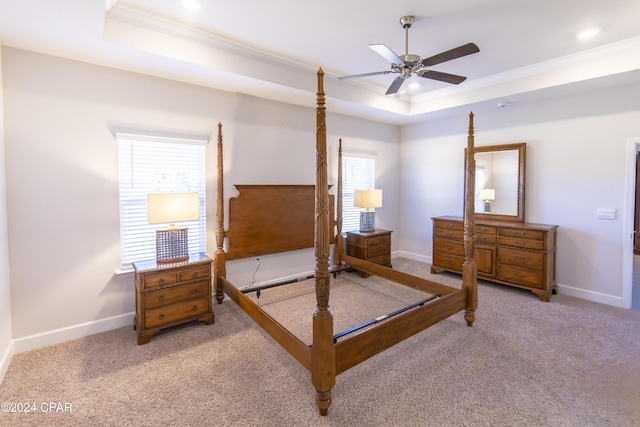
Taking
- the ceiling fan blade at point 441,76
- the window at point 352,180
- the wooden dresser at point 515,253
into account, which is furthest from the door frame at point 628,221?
the window at point 352,180

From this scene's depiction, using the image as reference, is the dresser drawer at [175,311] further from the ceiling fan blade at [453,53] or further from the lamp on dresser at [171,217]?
the ceiling fan blade at [453,53]

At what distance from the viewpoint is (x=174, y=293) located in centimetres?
294

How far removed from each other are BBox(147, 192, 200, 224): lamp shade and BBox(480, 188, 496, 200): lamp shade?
4.23 metres

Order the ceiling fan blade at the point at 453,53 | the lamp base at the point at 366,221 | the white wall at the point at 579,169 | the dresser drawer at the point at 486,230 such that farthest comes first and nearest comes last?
1. the lamp base at the point at 366,221
2. the dresser drawer at the point at 486,230
3. the white wall at the point at 579,169
4. the ceiling fan blade at the point at 453,53

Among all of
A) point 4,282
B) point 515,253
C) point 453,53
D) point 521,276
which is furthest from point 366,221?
point 4,282

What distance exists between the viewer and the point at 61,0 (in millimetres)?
1954

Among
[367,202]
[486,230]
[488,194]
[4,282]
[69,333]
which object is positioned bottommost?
[69,333]

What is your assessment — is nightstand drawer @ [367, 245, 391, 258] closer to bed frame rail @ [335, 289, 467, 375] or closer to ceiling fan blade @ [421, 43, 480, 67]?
bed frame rail @ [335, 289, 467, 375]

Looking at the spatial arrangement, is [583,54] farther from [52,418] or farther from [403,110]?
[52,418]

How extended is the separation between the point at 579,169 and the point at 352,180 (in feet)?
10.2

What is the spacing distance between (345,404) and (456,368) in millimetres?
991

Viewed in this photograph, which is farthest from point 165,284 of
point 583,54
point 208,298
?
point 583,54

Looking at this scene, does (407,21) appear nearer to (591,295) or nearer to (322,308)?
(322,308)

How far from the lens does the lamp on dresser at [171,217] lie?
9.45ft
